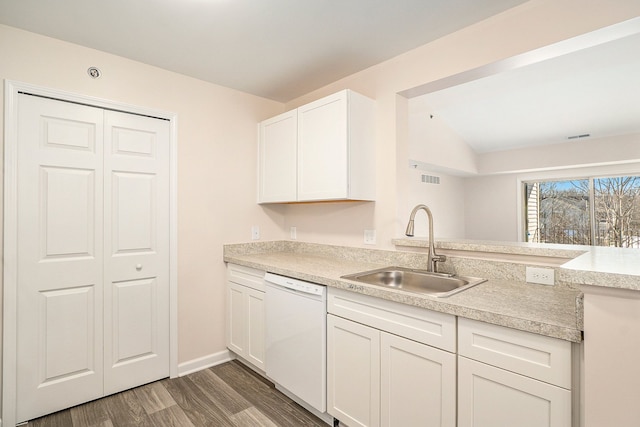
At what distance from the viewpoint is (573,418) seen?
1.08 meters

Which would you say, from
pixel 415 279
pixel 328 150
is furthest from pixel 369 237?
pixel 328 150

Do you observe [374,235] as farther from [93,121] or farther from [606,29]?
[93,121]

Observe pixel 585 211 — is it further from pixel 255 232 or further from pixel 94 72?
pixel 94 72

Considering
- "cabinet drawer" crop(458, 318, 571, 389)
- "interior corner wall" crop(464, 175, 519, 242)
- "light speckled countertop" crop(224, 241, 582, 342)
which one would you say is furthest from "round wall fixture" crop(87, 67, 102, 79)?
"interior corner wall" crop(464, 175, 519, 242)

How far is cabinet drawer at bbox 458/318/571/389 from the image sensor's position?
1.08 meters

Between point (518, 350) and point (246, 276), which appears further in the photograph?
point (246, 276)

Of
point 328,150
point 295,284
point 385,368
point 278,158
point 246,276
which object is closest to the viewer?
point 385,368

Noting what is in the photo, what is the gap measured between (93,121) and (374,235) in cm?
215

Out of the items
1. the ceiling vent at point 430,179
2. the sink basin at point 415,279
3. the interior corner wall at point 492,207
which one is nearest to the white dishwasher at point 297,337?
the sink basin at point 415,279

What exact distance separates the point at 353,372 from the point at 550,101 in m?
4.20

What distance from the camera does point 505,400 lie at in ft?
3.93

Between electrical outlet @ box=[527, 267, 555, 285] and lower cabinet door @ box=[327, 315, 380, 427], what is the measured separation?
860 millimetres

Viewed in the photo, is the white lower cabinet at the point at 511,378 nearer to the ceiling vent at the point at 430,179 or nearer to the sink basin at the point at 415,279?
the sink basin at the point at 415,279

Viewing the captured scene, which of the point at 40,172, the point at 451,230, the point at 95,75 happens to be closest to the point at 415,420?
the point at 40,172
